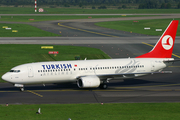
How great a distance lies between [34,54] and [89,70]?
1243 inches

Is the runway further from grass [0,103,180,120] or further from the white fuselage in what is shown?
grass [0,103,180,120]

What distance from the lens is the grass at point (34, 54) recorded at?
6481cm

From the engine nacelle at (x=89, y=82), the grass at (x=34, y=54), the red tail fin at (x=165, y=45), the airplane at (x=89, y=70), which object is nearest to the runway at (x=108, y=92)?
the engine nacelle at (x=89, y=82)

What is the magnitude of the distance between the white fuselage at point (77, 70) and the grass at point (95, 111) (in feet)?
22.9

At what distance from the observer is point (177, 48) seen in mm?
83000

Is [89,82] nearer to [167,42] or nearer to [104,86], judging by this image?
[104,86]

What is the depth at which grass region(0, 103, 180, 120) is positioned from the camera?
103 ft

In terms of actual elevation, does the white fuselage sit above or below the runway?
above

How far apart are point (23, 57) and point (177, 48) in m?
40.6

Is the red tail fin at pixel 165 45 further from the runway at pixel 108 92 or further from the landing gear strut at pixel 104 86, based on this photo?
the landing gear strut at pixel 104 86

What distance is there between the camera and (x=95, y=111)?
3356 cm

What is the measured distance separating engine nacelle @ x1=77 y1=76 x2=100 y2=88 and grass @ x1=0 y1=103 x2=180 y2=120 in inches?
257

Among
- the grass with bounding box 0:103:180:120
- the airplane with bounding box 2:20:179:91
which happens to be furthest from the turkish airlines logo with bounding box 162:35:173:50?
the grass with bounding box 0:103:180:120

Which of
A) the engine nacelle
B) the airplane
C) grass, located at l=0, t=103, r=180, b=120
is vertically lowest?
grass, located at l=0, t=103, r=180, b=120
